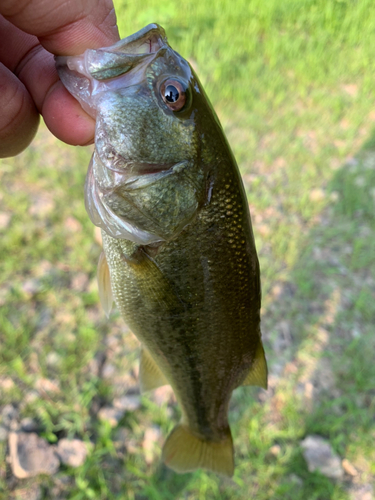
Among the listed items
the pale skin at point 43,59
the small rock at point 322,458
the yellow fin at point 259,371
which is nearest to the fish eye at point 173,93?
the pale skin at point 43,59

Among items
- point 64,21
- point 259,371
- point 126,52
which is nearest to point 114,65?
point 126,52

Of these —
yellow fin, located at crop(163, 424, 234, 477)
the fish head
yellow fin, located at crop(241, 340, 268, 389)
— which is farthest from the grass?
the fish head

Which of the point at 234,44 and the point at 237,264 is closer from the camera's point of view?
the point at 237,264

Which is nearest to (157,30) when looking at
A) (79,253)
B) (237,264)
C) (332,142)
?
(237,264)

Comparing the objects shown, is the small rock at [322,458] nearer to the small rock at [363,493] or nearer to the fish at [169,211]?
the small rock at [363,493]

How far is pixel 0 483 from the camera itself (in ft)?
6.48

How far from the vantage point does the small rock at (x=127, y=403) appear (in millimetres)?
2373

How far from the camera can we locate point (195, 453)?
5.90 ft

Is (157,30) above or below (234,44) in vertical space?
above

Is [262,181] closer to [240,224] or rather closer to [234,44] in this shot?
[234,44]

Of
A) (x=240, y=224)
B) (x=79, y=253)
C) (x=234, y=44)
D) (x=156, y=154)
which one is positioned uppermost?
(x=156, y=154)

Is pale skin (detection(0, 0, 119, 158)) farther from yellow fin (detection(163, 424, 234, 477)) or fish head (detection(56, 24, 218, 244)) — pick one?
yellow fin (detection(163, 424, 234, 477))

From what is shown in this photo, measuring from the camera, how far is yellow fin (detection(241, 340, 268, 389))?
1.54 m

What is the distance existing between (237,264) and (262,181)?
2693mm
